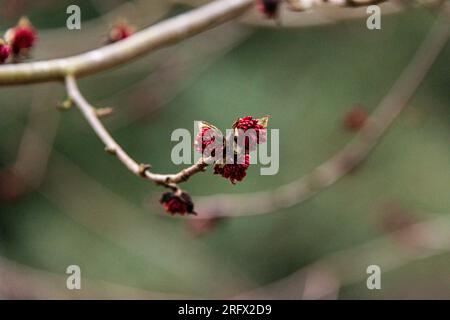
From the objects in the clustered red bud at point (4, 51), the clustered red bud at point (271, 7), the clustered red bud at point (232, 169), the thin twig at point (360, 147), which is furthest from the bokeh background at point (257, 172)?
the clustered red bud at point (232, 169)

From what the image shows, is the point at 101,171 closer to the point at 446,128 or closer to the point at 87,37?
the point at 87,37

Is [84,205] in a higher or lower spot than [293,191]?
higher

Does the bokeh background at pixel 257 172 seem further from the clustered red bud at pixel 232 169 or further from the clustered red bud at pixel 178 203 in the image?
the clustered red bud at pixel 232 169

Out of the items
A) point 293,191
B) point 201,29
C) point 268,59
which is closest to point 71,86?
point 201,29

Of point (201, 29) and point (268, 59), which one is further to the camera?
point (268, 59)

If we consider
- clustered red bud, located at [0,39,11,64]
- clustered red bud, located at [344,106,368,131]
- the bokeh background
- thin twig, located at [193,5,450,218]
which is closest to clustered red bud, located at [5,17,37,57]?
clustered red bud, located at [0,39,11,64]
